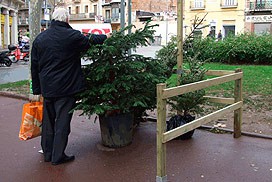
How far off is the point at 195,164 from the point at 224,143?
975 mm

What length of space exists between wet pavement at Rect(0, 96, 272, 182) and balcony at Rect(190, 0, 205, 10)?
39100 mm

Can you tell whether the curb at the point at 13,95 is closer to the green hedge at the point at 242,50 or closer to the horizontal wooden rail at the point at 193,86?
the horizontal wooden rail at the point at 193,86

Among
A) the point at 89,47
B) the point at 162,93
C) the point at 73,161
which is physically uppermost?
the point at 89,47

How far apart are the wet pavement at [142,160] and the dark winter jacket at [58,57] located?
0.93 m

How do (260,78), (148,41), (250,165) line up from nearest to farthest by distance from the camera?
1. (250,165)
2. (148,41)
3. (260,78)

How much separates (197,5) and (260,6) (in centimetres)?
762

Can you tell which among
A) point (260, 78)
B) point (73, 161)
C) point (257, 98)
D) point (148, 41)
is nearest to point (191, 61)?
point (148, 41)

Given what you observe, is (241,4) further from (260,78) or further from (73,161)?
(73,161)

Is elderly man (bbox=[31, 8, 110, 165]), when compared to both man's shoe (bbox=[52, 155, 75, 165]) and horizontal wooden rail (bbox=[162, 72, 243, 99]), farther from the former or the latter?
horizontal wooden rail (bbox=[162, 72, 243, 99])

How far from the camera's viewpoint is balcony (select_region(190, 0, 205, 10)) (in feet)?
141

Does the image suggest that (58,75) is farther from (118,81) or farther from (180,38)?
(180,38)

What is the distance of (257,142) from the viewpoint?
5.31 m

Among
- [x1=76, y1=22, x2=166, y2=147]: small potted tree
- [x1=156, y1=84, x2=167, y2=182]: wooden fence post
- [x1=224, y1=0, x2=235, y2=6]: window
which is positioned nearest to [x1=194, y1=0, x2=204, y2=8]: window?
[x1=224, y1=0, x2=235, y2=6]: window

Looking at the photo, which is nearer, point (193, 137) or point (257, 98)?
point (193, 137)
